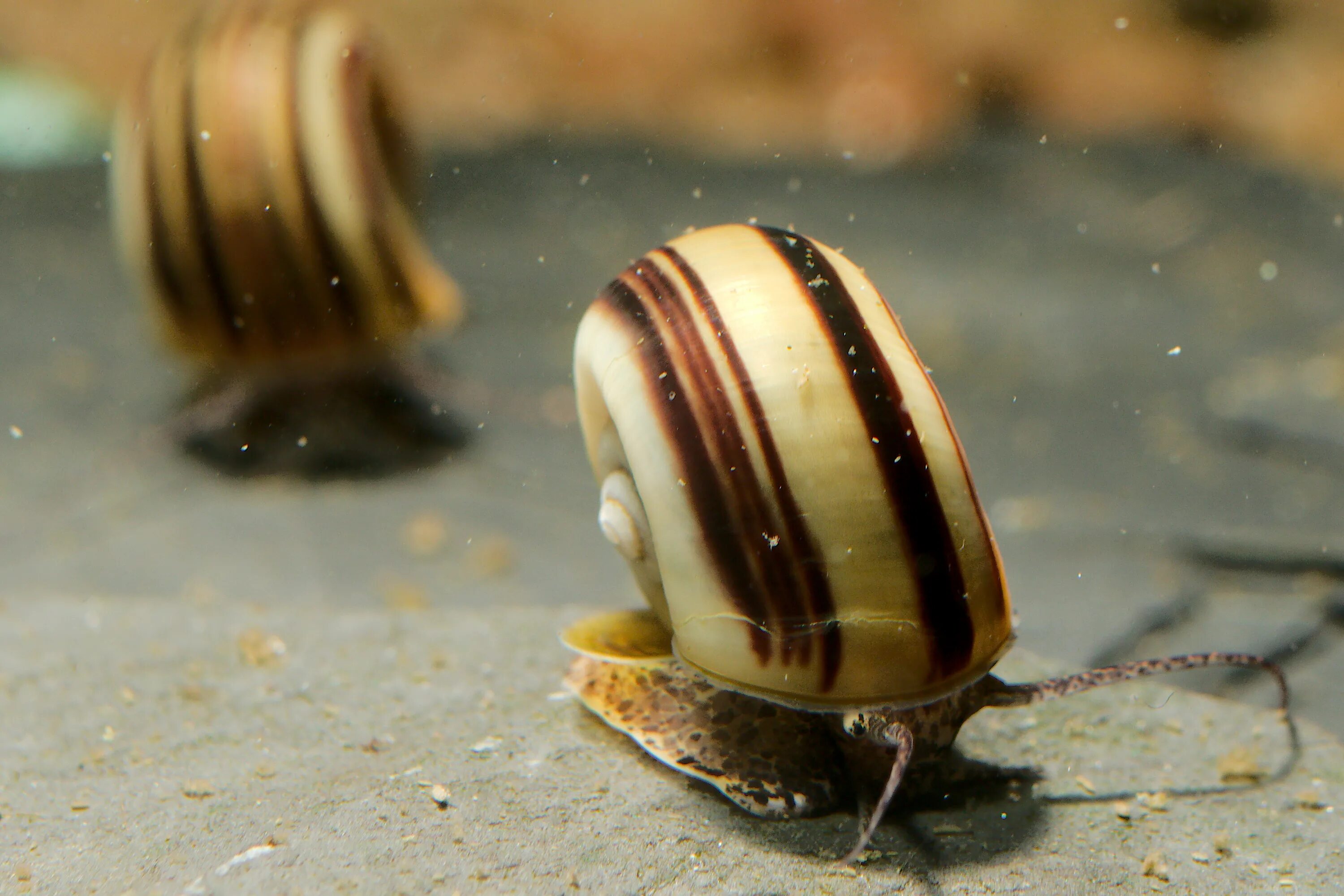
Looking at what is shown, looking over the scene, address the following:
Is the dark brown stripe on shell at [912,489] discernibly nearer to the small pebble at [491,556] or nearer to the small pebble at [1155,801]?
the small pebble at [1155,801]

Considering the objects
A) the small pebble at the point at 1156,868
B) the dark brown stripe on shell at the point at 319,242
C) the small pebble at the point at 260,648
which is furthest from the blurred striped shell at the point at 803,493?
the dark brown stripe on shell at the point at 319,242

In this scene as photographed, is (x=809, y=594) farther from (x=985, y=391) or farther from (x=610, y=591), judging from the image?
(x=985, y=391)

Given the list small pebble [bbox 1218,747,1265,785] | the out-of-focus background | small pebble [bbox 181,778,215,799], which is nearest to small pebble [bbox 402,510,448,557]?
the out-of-focus background

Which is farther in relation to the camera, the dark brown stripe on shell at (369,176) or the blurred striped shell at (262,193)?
the dark brown stripe on shell at (369,176)

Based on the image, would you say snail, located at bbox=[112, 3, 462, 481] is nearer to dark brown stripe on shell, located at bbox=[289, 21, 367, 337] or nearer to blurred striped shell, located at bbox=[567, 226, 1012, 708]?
dark brown stripe on shell, located at bbox=[289, 21, 367, 337]

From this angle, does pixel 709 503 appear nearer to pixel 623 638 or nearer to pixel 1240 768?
pixel 623 638

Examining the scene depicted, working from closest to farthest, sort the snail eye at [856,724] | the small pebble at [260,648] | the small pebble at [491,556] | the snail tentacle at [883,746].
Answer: the snail tentacle at [883,746] < the snail eye at [856,724] < the small pebble at [260,648] < the small pebble at [491,556]
